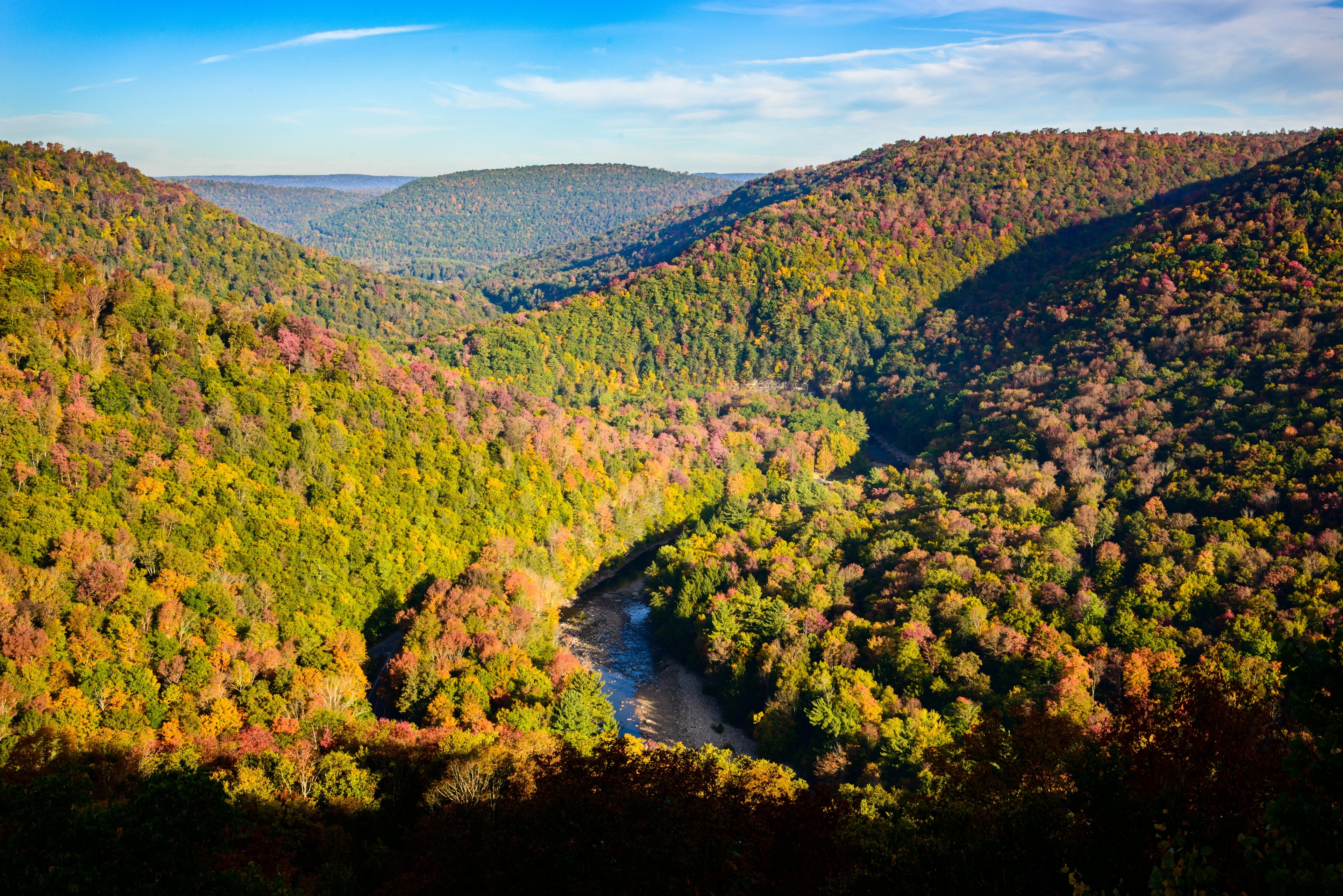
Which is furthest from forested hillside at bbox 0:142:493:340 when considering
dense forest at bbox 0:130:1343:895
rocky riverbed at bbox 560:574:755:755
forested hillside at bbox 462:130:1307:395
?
rocky riverbed at bbox 560:574:755:755

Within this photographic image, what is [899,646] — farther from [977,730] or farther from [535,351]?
[535,351]

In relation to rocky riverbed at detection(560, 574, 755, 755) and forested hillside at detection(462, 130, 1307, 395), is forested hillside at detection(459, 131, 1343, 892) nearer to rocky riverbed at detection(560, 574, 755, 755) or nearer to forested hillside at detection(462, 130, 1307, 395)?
forested hillside at detection(462, 130, 1307, 395)

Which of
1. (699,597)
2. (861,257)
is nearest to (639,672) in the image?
(699,597)

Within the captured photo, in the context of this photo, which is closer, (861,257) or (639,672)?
(639,672)

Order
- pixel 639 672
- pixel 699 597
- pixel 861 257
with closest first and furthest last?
pixel 639 672
pixel 699 597
pixel 861 257

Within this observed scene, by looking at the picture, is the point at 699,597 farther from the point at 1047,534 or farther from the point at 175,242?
the point at 175,242

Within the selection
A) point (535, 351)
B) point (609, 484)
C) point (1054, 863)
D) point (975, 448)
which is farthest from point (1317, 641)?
point (535, 351)
